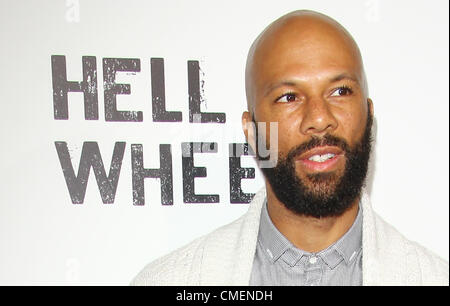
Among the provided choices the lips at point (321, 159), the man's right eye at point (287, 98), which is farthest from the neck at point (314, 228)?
the man's right eye at point (287, 98)

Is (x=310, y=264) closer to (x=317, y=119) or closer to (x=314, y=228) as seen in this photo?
(x=314, y=228)

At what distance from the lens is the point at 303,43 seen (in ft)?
3.16

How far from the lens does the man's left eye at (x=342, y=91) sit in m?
0.95

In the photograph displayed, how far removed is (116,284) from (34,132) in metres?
0.46

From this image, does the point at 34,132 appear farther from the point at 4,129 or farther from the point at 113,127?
the point at 113,127

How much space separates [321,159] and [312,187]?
65mm

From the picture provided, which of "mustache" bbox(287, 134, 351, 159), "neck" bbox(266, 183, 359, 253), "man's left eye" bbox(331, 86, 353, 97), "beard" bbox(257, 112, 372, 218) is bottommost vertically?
"neck" bbox(266, 183, 359, 253)

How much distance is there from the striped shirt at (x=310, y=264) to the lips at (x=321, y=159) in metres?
0.16

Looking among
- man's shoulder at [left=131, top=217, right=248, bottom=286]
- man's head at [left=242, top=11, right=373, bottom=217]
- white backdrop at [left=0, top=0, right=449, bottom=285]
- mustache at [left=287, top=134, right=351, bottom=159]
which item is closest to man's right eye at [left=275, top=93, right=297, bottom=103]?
man's head at [left=242, top=11, right=373, bottom=217]

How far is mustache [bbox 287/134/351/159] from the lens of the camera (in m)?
0.92

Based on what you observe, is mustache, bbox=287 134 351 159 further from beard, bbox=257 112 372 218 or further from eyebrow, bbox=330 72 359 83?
eyebrow, bbox=330 72 359 83

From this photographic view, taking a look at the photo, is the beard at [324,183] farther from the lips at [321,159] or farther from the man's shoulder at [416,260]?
the man's shoulder at [416,260]

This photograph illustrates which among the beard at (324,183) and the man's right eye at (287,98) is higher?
the man's right eye at (287,98)
